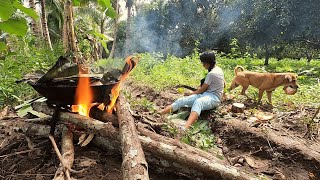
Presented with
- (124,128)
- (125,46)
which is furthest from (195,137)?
(125,46)

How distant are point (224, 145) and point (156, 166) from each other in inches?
68.4

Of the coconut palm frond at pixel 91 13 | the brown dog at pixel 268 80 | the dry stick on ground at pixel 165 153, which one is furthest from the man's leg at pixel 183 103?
the coconut palm frond at pixel 91 13

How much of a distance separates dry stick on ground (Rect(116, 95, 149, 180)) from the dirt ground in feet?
1.49

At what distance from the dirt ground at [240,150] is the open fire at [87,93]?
0.45 metres

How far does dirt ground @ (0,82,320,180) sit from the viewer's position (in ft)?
8.75

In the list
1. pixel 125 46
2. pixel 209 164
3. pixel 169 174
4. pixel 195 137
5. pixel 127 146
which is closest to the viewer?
pixel 127 146

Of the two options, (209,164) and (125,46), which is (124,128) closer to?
(209,164)

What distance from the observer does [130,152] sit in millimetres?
2109

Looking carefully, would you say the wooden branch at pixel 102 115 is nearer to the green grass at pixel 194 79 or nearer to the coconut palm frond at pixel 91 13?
the green grass at pixel 194 79

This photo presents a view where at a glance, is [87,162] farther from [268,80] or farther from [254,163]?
[268,80]

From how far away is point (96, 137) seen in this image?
2.98 m

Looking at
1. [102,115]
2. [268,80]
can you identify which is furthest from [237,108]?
[102,115]

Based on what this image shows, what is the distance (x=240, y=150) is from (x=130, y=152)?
2395 mm

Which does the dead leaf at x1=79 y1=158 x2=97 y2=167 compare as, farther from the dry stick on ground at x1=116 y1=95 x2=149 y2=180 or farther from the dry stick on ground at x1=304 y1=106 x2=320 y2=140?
the dry stick on ground at x1=304 y1=106 x2=320 y2=140
